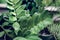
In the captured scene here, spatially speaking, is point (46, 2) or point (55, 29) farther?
point (46, 2)

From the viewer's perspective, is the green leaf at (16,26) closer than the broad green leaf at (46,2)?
Yes

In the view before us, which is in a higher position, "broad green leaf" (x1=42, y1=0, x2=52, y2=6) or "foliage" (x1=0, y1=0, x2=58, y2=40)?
"broad green leaf" (x1=42, y1=0, x2=52, y2=6)

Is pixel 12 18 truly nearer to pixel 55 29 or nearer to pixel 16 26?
pixel 16 26

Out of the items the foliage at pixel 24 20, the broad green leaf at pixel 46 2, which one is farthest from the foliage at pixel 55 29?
the broad green leaf at pixel 46 2

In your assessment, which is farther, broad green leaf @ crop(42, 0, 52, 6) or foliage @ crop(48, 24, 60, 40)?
broad green leaf @ crop(42, 0, 52, 6)

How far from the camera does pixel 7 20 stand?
2.46m

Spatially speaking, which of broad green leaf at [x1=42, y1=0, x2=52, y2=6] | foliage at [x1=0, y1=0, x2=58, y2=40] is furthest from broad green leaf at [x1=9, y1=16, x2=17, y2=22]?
broad green leaf at [x1=42, y1=0, x2=52, y2=6]

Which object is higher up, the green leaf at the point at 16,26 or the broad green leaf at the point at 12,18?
the broad green leaf at the point at 12,18

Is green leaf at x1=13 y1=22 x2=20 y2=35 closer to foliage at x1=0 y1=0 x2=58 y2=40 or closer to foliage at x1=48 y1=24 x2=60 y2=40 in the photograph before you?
foliage at x1=0 y1=0 x2=58 y2=40

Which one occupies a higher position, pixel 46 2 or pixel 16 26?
pixel 46 2

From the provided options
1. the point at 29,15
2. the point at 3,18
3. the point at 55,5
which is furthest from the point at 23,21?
the point at 55,5

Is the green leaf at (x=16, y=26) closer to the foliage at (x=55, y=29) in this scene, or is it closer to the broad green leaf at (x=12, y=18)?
the broad green leaf at (x=12, y=18)

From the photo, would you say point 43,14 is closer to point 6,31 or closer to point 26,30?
point 26,30

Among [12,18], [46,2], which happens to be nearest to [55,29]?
[46,2]
